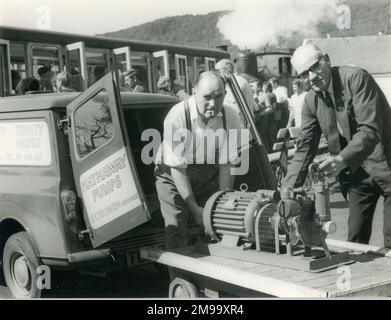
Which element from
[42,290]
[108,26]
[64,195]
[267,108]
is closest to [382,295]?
[64,195]

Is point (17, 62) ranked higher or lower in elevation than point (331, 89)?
higher

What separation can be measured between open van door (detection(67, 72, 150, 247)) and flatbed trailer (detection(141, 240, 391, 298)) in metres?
0.35

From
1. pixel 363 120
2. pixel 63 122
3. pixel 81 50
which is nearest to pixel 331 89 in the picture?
pixel 363 120

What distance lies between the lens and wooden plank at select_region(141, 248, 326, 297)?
2.88 m

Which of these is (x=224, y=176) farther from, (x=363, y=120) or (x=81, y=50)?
(x=81, y=50)

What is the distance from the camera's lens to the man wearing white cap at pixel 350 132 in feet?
12.1

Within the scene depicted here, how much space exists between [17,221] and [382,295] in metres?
3.05

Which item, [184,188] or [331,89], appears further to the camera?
[184,188]

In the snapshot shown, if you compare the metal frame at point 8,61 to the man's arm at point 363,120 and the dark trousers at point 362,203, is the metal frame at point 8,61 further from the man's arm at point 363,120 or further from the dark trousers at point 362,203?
→ the man's arm at point 363,120

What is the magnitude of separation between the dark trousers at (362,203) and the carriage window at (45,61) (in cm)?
727

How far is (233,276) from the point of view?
3246 mm

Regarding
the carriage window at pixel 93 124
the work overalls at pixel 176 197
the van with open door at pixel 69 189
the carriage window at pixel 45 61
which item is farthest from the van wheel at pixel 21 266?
the carriage window at pixel 45 61

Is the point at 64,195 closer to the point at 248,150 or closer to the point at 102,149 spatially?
the point at 102,149

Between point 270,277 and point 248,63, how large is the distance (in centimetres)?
2410
